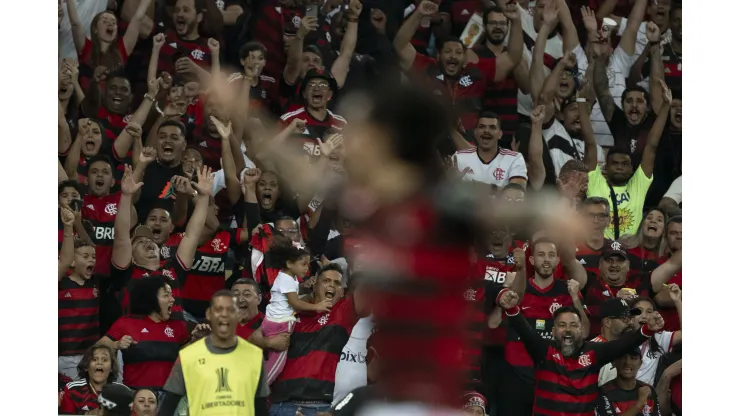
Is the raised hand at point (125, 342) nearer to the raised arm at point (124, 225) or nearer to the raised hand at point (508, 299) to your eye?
the raised arm at point (124, 225)

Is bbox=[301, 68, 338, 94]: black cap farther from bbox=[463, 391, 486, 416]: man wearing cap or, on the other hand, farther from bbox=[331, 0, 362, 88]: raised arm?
bbox=[463, 391, 486, 416]: man wearing cap

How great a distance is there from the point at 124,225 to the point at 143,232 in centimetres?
11

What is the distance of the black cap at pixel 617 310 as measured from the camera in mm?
7035

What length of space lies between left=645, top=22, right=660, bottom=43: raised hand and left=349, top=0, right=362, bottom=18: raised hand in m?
2.06

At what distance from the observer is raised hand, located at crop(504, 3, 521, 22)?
849cm

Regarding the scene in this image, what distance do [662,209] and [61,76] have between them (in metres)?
3.69

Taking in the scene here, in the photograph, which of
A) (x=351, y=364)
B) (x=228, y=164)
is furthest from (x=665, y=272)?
(x=228, y=164)

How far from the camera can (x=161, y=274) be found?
6.95m

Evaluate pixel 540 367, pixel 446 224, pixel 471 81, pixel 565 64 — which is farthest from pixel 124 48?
pixel 446 224

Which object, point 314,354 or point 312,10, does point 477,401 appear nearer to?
point 314,354

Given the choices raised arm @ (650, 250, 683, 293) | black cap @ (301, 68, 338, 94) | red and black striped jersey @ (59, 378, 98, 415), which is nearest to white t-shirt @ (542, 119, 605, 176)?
raised arm @ (650, 250, 683, 293)

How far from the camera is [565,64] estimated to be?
8.53 metres

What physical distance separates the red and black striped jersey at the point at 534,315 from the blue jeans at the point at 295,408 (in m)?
1.08


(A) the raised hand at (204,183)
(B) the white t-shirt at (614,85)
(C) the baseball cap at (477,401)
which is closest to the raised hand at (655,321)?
(C) the baseball cap at (477,401)
